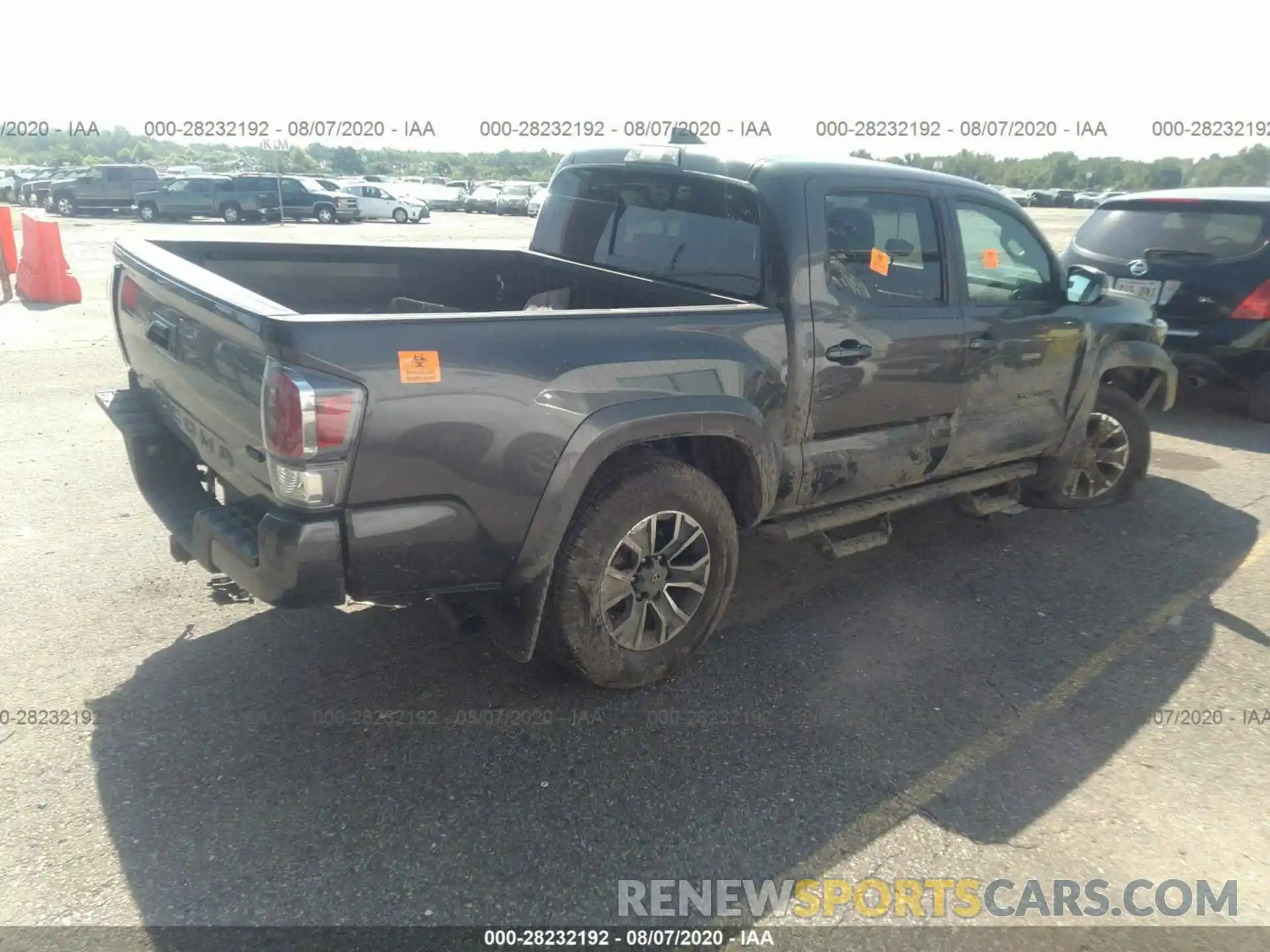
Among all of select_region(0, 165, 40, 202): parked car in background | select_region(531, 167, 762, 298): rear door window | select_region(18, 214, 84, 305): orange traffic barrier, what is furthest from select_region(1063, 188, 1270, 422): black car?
select_region(0, 165, 40, 202): parked car in background

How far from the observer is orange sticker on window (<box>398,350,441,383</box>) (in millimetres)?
2738

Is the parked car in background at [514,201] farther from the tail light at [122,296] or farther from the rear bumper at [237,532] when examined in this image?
the rear bumper at [237,532]

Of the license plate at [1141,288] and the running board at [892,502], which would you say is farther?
the license plate at [1141,288]

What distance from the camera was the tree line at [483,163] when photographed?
4144cm

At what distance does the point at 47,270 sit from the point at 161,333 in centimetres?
1043

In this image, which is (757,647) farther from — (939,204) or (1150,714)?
(939,204)

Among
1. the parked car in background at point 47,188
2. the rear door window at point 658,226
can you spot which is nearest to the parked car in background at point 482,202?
the parked car in background at point 47,188

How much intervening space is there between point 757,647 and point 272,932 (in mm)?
2184

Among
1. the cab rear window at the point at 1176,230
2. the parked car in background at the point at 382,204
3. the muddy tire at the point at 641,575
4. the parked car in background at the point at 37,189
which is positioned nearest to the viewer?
the muddy tire at the point at 641,575

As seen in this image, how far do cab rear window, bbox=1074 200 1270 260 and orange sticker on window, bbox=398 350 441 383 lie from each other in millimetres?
6954

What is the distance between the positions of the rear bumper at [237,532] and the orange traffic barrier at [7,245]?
10.5 m

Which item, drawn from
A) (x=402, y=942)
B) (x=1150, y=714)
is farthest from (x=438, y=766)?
(x=1150, y=714)

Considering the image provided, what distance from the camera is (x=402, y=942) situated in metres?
2.40

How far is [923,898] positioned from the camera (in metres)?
2.66
